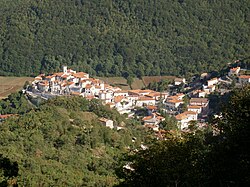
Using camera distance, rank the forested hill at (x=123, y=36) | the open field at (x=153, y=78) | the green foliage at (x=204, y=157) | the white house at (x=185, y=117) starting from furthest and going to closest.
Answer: the forested hill at (x=123, y=36), the open field at (x=153, y=78), the white house at (x=185, y=117), the green foliage at (x=204, y=157)

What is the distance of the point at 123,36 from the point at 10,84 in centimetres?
2425

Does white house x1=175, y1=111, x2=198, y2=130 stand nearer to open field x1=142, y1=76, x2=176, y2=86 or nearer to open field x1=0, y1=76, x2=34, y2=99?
open field x1=0, y1=76, x2=34, y2=99

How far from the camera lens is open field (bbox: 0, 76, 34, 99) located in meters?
57.8

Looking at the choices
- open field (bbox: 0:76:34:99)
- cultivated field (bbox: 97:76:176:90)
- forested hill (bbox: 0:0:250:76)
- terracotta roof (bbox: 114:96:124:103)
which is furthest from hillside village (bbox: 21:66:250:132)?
forested hill (bbox: 0:0:250:76)

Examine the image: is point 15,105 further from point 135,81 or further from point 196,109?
point 135,81

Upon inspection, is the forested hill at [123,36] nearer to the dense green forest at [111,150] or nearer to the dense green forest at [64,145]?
the dense green forest at [111,150]

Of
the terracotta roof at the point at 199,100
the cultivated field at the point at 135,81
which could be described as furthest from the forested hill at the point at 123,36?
the terracotta roof at the point at 199,100

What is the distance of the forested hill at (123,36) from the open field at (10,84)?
2.93 m

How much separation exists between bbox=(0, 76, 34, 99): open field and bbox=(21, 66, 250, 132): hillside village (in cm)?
315

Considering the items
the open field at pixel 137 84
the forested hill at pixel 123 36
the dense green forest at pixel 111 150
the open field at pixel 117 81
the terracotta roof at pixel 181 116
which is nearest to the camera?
the dense green forest at pixel 111 150

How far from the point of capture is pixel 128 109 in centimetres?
4884

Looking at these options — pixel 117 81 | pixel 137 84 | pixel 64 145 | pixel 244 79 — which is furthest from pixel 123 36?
pixel 64 145

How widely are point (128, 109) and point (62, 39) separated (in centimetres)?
3462

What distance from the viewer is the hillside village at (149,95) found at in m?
44.6
